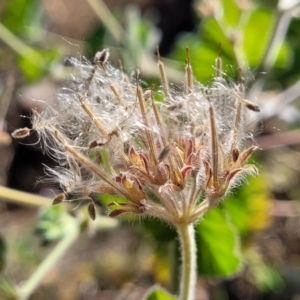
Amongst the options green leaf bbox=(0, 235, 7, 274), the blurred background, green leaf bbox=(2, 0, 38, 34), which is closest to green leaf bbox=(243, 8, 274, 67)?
the blurred background

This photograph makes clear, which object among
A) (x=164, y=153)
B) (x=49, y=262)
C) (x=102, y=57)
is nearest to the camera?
(x=164, y=153)

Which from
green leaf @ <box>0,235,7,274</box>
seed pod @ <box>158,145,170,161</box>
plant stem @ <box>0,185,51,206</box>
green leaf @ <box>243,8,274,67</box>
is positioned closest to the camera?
seed pod @ <box>158,145,170,161</box>

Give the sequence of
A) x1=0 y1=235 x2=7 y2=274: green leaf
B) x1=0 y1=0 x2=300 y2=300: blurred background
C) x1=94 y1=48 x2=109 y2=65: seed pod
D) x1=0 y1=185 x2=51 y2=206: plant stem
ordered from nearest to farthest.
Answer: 1. x1=94 y1=48 x2=109 y2=65: seed pod
2. x1=0 y1=235 x2=7 y2=274: green leaf
3. x1=0 y1=185 x2=51 y2=206: plant stem
4. x1=0 y1=0 x2=300 y2=300: blurred background

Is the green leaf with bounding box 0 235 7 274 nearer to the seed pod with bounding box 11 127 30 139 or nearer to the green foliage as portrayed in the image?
the green foliage

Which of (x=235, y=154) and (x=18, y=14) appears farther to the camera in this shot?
(x=18, y=14)

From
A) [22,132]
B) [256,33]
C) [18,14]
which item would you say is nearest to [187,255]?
[22,132]

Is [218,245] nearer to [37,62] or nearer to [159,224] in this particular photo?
[159,224]

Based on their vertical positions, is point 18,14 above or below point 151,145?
below

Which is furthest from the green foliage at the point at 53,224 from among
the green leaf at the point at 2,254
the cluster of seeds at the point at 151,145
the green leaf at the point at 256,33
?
the green leaf at the point at 256,33
